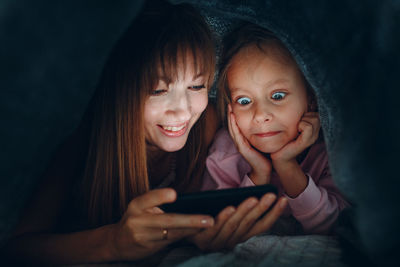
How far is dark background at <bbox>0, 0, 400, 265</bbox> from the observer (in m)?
0.56

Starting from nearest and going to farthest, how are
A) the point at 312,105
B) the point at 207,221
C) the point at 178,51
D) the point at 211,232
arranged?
the point at 207,221, the point at 211,232, the point at 178,51, the point at 312,105

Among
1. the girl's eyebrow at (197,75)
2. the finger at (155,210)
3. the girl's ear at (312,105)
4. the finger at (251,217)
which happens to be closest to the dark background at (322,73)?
the finger at (251,217)

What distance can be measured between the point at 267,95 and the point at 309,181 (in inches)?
12.3

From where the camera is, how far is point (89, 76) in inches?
25.1

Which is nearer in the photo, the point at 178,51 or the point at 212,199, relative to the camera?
the point at 212,199

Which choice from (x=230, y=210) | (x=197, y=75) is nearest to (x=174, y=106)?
(x=197, y=75)

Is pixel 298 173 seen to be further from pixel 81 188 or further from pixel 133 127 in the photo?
pixel 81 188

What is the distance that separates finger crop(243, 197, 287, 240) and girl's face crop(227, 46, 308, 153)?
1.09 ft

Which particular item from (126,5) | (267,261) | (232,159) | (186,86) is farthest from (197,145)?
(126,5)

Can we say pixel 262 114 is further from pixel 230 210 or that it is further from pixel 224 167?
pixel 230 210

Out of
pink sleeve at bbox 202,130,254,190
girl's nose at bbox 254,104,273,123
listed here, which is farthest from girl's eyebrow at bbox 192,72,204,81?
pink sleeve at bbox 202,130,254,190

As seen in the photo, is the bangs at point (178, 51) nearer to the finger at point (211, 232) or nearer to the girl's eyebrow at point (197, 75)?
the girl's eyebrow at point (197, 75)

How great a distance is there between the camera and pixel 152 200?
0.72 meters

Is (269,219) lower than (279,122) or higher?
lower
